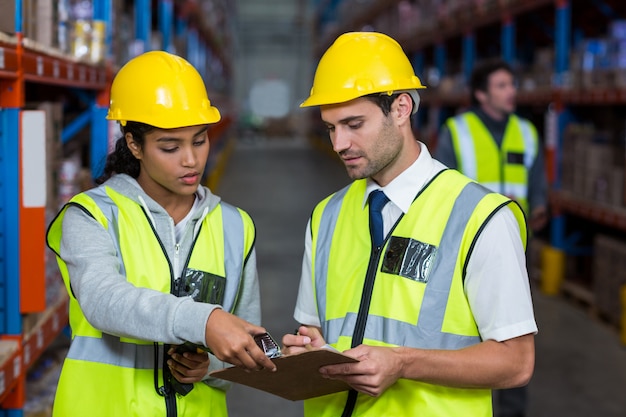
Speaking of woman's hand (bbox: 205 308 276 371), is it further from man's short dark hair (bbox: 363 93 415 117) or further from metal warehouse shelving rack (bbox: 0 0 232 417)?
metal warehouse shelving rack (bbox: 0 0 232 417)

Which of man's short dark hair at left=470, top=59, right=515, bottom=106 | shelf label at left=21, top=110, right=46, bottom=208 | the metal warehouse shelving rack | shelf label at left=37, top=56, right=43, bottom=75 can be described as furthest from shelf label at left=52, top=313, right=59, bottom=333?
man's short dark hair at left=470, top=59, right=515, bottom=106

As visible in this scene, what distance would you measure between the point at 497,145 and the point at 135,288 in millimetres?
3288

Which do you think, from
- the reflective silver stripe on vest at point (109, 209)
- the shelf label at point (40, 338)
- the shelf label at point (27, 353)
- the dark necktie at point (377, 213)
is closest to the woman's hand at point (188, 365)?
the reflective silver stripe on vest at point (109, 209)

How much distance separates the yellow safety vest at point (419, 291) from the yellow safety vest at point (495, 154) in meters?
2.60

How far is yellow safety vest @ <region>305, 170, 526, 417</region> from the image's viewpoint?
1.86 meters

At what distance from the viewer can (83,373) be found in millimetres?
1991

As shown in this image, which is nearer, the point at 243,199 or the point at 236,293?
the point at 236,293

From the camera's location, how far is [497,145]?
183 inches

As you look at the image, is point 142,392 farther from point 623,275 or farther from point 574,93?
point 574,93

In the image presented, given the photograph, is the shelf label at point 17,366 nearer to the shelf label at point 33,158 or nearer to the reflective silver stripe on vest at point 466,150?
the shelf label at point 33,158

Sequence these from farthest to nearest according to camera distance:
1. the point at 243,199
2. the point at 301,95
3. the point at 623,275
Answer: the point at 301,95 → the point at 243,199 → the point at 623,275

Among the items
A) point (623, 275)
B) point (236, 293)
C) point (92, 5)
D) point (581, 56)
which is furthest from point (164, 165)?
point (581, 56)

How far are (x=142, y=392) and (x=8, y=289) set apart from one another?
1.10 m

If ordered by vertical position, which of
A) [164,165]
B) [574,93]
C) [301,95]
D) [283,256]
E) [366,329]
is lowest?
[283,256]
